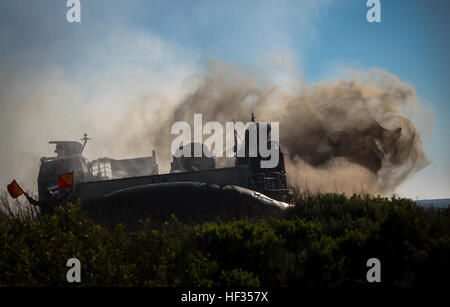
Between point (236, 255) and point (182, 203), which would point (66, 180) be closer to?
point (182, 203)

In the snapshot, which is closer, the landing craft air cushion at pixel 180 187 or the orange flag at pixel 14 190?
the orange flag at pixel 14 190

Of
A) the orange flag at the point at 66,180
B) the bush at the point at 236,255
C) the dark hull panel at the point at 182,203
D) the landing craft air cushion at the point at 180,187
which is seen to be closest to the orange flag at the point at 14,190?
the landing craft air cushion at the point at 180,187

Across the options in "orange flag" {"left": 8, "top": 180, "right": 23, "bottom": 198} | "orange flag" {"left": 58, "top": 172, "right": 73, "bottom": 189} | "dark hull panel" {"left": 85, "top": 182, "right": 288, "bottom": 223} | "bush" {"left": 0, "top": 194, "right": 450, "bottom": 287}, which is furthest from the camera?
"dark hull panel" {"left": 85, "top": 182, "right": 288, "bottom": 223}

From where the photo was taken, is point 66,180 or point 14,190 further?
point 14,190

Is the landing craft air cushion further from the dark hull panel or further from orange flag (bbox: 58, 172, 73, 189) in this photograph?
orange flag (bbox: 58, 172, 73, 189)

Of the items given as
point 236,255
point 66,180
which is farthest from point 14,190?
point 236,255

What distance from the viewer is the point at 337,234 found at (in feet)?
55.1

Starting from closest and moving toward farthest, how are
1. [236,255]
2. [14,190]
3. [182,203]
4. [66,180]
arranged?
[236,255]
[66,180]
[14,190]
[182,203]

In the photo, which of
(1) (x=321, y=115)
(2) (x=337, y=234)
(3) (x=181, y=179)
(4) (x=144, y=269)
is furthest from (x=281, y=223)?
(1) (x=321, y=115)

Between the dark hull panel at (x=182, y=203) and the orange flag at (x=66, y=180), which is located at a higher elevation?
the orange flag at (x=66, y=180)

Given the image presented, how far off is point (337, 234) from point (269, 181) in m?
20.5

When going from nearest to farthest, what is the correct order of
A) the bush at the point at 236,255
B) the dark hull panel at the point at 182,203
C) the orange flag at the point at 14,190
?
the bush at the point at 236,255 → the orange flag at the point at 14,190 → the dark hull panel at the point at 182,203

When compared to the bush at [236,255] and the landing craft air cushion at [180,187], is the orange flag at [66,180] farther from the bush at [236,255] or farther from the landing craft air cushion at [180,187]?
the bush at [236,255]

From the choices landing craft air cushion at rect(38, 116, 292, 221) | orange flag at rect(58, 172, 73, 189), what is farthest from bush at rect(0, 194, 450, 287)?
landing craft air cushion at rect(38, 116, 292, 221)
